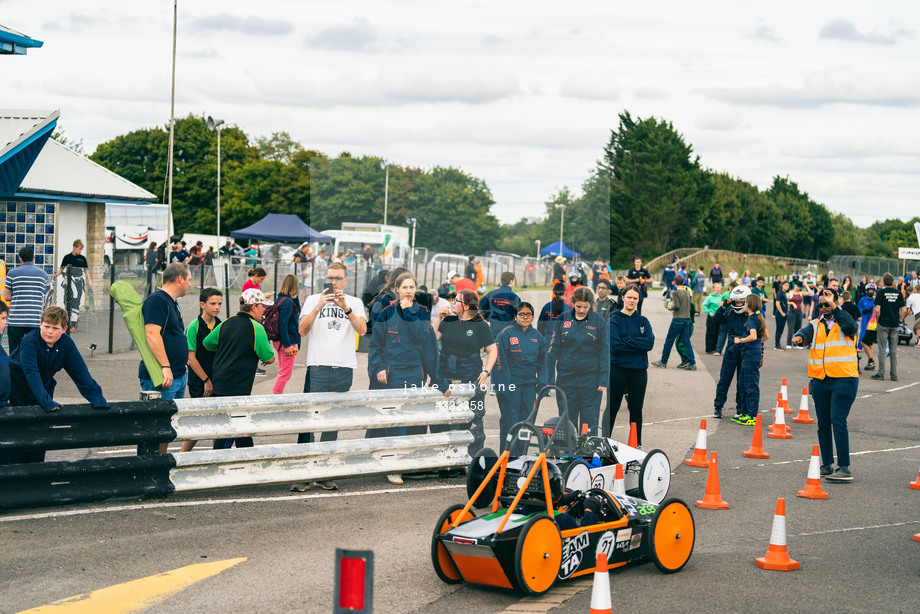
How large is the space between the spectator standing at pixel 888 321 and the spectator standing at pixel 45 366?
55.1 ft

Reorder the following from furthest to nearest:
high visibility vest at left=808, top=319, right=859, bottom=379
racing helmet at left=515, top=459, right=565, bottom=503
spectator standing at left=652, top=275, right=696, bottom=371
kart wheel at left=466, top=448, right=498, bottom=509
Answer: spectator standing at left=652, top=275, right=696, bottom=371
high visibility vest at left=808, top=319, right=859, bottom=379
kart wheel at left=466, top=448, right=498, bottom=509
racing helmet at left=515, top=459, right=565, bottom=503

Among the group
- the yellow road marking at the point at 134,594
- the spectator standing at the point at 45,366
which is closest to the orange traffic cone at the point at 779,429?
the yellow road marking at the point at 134,594

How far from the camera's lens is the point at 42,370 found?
25.3 ft

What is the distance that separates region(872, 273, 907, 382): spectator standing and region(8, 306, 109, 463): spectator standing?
16.8m

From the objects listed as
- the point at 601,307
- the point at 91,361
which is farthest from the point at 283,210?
the point at 601,307

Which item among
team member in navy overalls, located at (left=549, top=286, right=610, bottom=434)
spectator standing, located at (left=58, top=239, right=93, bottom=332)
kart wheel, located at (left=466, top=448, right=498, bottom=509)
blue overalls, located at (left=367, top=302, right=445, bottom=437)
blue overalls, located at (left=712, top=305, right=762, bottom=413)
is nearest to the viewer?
kart wheel, located at (left=466, top=448, right=498, bottom=509)

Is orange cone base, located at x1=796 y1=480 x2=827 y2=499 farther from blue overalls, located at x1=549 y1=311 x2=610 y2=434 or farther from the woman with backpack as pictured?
the woman with backpack

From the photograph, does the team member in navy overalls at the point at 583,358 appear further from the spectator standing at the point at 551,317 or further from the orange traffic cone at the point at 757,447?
the orange traffic cone at the point at 757,447

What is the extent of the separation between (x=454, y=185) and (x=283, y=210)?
256 ft

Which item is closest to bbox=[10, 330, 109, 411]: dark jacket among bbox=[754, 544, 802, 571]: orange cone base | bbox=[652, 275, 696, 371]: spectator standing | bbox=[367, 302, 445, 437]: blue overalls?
bbox=[367, 302, 445, 437]: blue overalls

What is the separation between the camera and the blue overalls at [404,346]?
30.0ft

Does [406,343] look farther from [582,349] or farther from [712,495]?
[712,495]

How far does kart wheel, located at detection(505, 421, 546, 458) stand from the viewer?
7.08 m

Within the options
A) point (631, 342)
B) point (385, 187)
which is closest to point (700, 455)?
point (631, 342)
